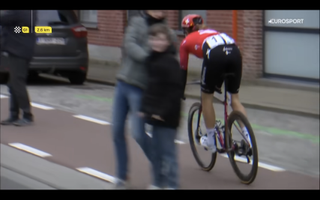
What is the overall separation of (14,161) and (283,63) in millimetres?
8119

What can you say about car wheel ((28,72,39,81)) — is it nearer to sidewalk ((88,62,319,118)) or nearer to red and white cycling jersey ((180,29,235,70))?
sidewalk ((88,62,319,118))

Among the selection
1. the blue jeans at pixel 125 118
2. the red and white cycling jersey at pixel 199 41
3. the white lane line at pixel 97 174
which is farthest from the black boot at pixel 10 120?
the blue jeans at pixel 125 118

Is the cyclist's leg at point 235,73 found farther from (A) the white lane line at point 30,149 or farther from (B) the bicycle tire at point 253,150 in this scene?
(A) the white lane line at point 30,149

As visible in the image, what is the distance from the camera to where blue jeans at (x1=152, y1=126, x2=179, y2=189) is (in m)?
5.93

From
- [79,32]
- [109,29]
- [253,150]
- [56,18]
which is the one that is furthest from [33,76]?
[253,150]

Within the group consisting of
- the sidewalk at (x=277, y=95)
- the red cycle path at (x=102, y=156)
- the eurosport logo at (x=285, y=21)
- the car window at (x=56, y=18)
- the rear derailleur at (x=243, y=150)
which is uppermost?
the car window at (x=56, y=18)

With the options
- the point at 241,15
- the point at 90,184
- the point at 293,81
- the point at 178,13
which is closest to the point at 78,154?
the point at 90,184

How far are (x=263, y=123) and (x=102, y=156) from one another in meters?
3.34

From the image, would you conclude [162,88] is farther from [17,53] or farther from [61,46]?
[61,46]

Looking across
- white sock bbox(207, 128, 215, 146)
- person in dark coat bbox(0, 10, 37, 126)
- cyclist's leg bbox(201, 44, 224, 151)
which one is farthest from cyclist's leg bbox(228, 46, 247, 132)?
person in dark coat bbox(0, 10, 37, 126)

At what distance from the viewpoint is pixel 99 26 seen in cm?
1933

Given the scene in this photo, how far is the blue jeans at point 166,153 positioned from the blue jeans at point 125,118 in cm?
19

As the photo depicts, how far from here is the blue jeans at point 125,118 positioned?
241 inches

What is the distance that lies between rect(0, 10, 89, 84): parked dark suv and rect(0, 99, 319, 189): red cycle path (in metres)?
2.75
